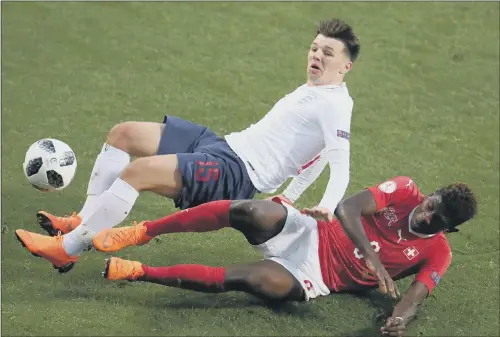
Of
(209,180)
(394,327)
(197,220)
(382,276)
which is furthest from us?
(209,180)

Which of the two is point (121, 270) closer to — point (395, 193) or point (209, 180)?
point (209, 180)

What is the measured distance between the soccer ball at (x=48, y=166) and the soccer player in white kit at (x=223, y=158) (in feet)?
0.79

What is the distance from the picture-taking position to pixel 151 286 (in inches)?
193

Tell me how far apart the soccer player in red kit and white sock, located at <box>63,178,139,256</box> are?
79 mm

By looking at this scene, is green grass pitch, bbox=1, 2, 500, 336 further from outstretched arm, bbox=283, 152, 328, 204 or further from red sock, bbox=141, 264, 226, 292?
outstretched arm, bbox=283, 152, 328, 204

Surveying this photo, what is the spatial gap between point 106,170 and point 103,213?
33 centimetres

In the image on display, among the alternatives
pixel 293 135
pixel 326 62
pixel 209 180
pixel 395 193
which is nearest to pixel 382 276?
pixel 395 193

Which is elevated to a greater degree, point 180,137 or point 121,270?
point 180,137

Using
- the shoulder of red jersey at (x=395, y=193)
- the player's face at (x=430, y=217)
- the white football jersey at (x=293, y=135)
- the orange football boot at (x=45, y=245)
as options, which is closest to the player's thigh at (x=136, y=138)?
the white football jersey at (x=293, y=135)

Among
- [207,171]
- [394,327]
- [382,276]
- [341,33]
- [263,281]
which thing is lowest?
[394,327]

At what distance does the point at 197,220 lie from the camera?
470cm

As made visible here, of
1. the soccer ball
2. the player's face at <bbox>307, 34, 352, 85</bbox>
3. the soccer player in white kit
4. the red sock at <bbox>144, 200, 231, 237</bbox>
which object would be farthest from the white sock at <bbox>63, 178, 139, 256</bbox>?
the player's face at <bbox>307, 34, 352, 85</bbox>

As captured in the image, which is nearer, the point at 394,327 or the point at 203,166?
the point at 394,327

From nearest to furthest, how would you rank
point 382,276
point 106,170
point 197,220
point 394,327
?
point 382,276
point 394,327
point 197,220
point 106,170
